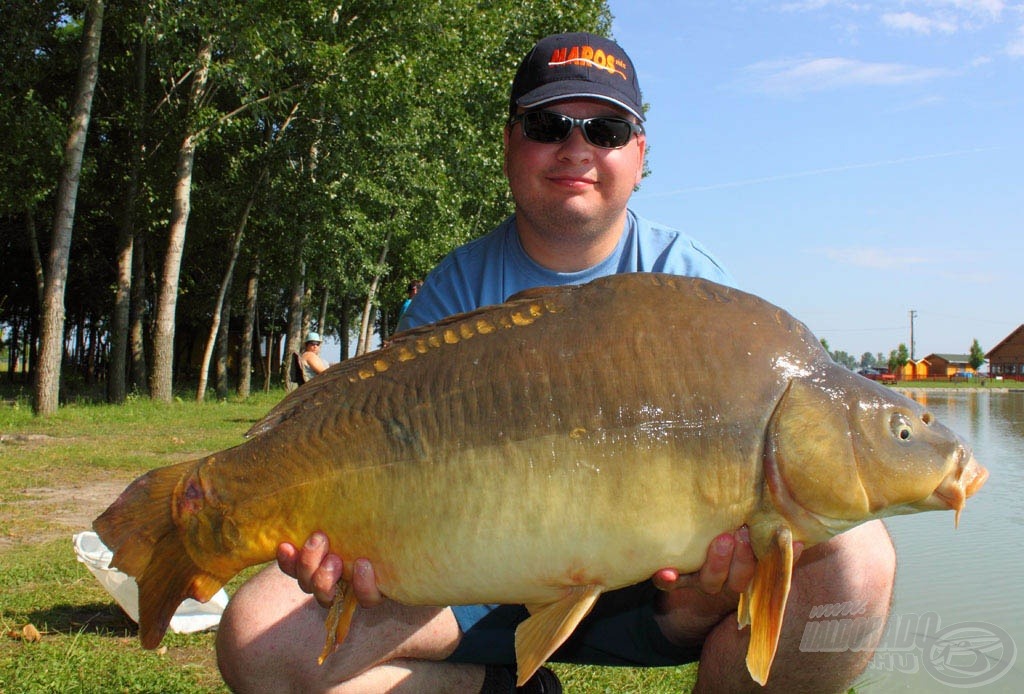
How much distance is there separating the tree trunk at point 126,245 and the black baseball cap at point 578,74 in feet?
46.2

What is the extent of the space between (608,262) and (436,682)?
5.00 ft

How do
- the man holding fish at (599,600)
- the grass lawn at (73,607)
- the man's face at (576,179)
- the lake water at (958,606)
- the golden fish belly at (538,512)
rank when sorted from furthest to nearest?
the lake water at (958,606)
the grass lawn at (73,607)
the man's face at (576,179)
the man holding fish at (599,600)
the golden fish belly at (538,512)

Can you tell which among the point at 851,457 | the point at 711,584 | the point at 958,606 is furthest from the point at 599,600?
the point at 958,606

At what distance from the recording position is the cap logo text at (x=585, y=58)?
3.25m

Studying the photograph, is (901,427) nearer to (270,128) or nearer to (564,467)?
(564,467)

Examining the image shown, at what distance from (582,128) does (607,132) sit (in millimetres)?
89

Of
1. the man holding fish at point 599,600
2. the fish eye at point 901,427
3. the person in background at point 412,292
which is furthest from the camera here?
the person in background at point 412,292

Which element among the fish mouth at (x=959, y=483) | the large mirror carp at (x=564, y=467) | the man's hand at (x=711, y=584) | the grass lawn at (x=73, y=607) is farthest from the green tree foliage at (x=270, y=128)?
the fish mouth at (x=959, y=483)

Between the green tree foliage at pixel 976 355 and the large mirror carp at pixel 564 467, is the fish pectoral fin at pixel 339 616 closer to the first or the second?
the large mirror carp at pixel 564 467

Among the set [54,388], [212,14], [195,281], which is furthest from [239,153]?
[195,281]

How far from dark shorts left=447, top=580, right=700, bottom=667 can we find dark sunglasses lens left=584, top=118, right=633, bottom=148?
1.48m

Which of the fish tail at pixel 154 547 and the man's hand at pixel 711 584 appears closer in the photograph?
the man's hand at pixel 711 584

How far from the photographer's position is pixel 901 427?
2.23 metres

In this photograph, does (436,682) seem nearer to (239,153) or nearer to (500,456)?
(500,456)
